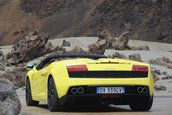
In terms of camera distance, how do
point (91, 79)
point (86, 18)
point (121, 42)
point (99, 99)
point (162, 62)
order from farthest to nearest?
point (86, 18), point (121, 42), point (162, 62), point (99, 99), point (91, 79)

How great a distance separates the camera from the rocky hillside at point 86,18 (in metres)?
72.2

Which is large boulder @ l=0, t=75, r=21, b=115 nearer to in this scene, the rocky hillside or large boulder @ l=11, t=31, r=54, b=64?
large boulder @ l=11, t=31, r=54, b=64

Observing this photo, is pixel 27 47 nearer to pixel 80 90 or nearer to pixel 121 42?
pixel 121 42

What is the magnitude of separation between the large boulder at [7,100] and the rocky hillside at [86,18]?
54623 mm

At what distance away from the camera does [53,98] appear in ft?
27.3

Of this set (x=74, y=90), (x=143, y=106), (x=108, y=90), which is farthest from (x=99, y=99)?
(x=143, y=106)

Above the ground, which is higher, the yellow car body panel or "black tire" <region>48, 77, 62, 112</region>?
the yellow car body panel

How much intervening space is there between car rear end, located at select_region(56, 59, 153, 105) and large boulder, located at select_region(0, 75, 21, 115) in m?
1.40

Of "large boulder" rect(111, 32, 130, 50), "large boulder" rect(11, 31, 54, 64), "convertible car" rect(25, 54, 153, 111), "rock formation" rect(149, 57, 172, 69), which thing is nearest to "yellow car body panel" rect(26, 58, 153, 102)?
"convertible car" rect(25, 54, 153, 111)

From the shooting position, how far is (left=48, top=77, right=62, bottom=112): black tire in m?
8.20

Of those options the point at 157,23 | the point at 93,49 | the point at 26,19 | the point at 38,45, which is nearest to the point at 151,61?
the point at 93,49

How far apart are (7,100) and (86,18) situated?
3077 inches

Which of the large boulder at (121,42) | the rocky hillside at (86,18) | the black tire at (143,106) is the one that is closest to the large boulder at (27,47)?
the large boulder at (121,42)

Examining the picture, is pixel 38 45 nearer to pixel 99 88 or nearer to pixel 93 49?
pixel 93 49
